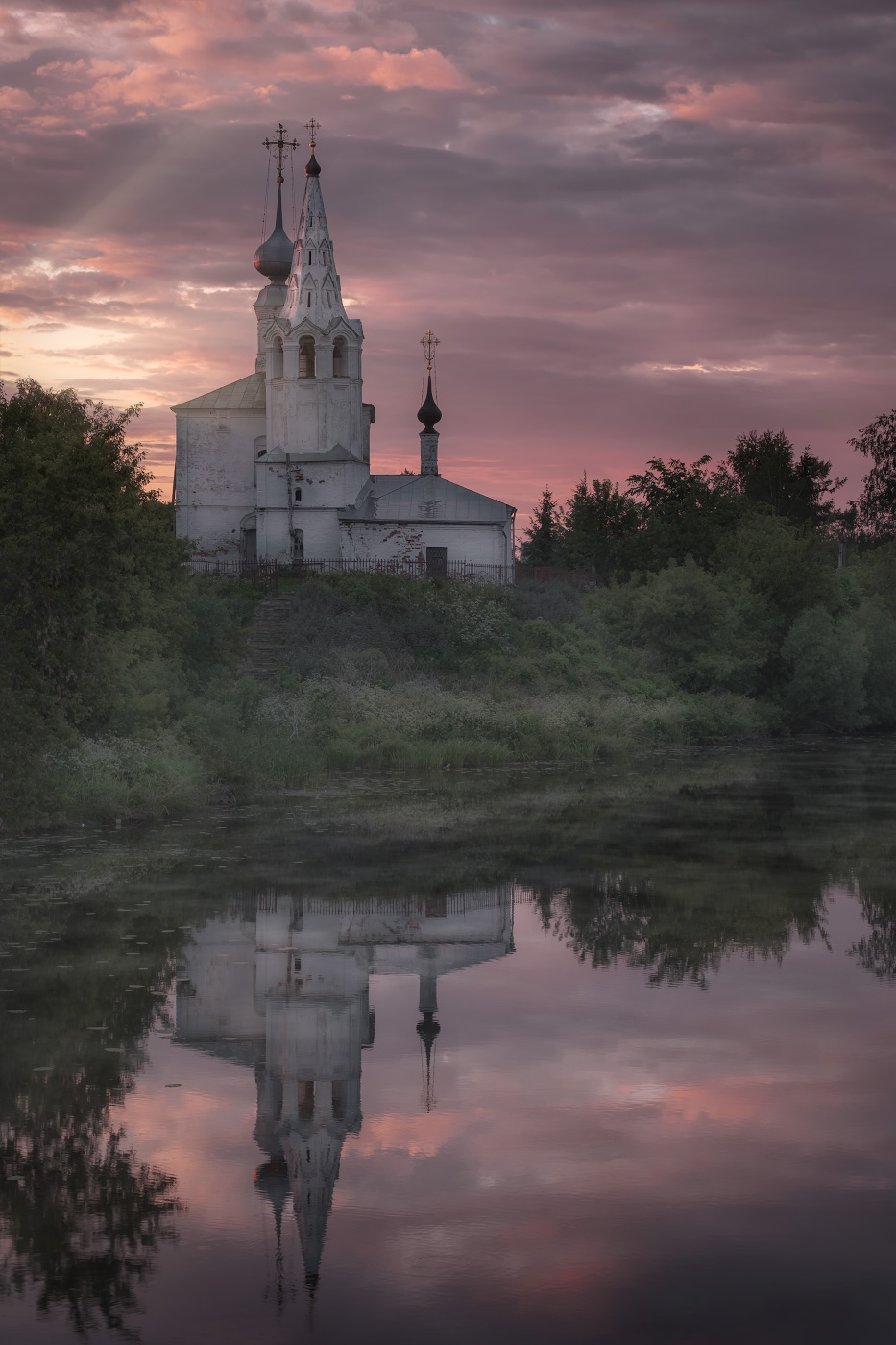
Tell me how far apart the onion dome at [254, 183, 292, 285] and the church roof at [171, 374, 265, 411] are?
4.67 metres

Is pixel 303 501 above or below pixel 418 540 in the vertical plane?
above

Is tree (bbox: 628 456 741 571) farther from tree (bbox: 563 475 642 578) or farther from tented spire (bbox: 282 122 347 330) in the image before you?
tented spire (bbox: 282 122 347 330)

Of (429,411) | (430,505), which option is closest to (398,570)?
(430,505)

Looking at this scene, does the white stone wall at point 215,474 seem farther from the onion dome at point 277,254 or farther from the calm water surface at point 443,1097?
the calm water surface at point 443,1097

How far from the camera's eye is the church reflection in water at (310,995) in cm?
940

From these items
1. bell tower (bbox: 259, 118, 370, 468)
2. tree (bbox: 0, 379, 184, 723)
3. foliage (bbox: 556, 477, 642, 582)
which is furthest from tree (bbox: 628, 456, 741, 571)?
tree (bbox: 0, 379, 184, 723)

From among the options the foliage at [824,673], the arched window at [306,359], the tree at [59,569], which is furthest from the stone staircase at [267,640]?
the foliage at [824,673]

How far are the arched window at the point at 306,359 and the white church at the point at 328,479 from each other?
4cm

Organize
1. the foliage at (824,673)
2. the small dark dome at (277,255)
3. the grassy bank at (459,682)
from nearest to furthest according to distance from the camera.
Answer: the grassy bank at (459,682)
the foliage at (824,673)
the small dark dome at (277,255)

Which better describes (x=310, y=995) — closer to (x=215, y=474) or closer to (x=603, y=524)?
(x=215, y=474)

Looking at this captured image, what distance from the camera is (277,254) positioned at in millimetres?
60188

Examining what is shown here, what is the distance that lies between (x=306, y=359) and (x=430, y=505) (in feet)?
27.1

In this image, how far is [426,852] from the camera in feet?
70.1

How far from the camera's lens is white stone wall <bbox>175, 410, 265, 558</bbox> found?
59812 mm
